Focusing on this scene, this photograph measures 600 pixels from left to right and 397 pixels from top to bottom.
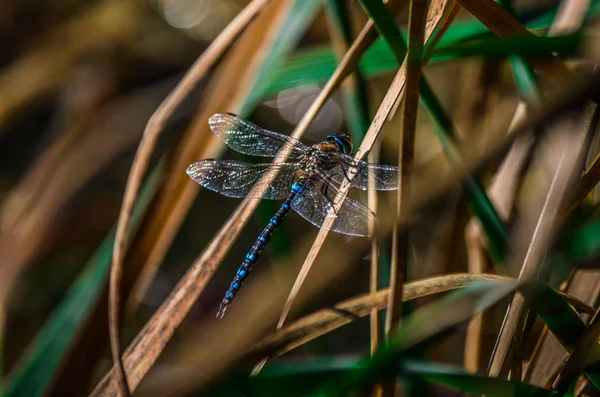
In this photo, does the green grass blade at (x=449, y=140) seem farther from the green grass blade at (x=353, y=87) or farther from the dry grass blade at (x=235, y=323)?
the dry grass blade at (x=235, y=323)

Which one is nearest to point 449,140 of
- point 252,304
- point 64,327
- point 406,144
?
point 406,144

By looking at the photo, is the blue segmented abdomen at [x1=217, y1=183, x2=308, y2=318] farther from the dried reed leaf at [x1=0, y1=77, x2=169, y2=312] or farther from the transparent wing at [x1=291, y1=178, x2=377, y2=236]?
the dried reed leaf at [x1=0, y1=77, x2=169, y2=312]

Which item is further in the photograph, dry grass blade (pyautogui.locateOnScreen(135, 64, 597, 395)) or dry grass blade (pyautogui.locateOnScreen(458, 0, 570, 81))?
dry grass blade (pyautogui.locateOnScreen(458, 0, 570, 81))

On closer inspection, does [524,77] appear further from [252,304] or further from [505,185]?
[252,304]

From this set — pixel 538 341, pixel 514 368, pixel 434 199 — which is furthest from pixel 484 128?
pixel 514 368

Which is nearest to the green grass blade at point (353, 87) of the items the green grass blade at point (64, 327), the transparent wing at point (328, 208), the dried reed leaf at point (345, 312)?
the transparent wing at point (328, 208)

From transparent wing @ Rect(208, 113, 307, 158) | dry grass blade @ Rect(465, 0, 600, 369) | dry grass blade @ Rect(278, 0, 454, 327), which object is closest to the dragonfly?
transparent wing @ Rect(208, 113, 307, 158)
